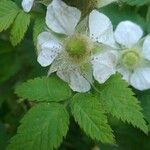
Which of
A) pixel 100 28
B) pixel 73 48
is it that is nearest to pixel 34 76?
pixel 73 48

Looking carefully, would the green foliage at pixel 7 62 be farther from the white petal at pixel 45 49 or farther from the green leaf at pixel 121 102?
the green leaf at pixel 121 102

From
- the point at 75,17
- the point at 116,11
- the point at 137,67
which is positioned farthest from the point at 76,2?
the point at 137,67

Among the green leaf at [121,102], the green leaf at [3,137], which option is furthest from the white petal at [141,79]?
the green leaf at [3,137]

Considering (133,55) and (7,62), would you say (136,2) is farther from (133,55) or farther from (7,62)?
(7,62)

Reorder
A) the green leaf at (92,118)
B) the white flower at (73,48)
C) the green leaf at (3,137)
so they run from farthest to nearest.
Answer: the green leaf at (3,137)
the white flower at (73,48)
the green leaf at (92,118)

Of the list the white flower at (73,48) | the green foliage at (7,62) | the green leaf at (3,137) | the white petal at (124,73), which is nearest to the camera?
the white flower at (73,48)
